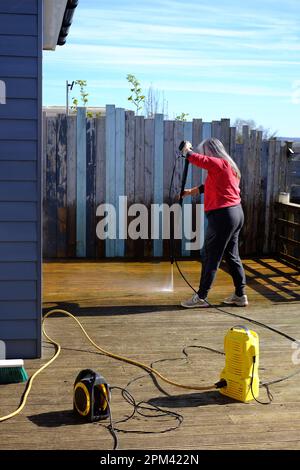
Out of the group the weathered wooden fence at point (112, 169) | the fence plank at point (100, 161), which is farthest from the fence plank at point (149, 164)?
the fence plank at point (100, 161)

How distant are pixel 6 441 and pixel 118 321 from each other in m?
2.47

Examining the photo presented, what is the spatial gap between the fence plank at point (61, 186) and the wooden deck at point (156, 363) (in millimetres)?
822

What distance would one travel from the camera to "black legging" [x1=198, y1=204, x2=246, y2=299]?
235 inches

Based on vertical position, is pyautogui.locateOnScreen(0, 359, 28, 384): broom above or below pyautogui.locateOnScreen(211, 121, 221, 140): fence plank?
below

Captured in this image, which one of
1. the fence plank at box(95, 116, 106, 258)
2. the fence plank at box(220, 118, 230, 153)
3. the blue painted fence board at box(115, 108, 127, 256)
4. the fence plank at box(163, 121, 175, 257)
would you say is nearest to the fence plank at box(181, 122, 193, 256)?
the fence plank at box(163, 121, 175, 257)

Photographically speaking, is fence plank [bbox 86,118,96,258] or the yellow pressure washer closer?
the yellow pressure washer

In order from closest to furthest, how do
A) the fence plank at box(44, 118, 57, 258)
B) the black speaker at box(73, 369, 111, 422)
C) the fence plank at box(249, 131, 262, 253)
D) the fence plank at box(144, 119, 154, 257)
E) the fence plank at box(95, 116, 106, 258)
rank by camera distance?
the black speaker at box(73, 369, 111, 422)
the fence plank at box(44, 118, 57, 258)
the fence plank at box(95, 116, 106, 258)
the fence plank at box(144, 119, 154, 257)
the fence plank at box(249, 131, 262, 253)

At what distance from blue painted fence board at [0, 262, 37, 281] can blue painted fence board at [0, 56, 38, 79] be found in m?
1.26

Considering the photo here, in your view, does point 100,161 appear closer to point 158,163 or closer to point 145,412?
→ point 158,163

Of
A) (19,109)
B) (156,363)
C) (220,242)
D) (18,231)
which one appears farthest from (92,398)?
(220,242)

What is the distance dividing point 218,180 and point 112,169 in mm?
2937

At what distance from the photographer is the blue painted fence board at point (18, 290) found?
464 cm

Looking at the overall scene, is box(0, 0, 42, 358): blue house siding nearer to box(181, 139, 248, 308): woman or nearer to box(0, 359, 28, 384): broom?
box(0, 359, 28, 384): broom

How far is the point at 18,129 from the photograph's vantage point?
14.9ft
